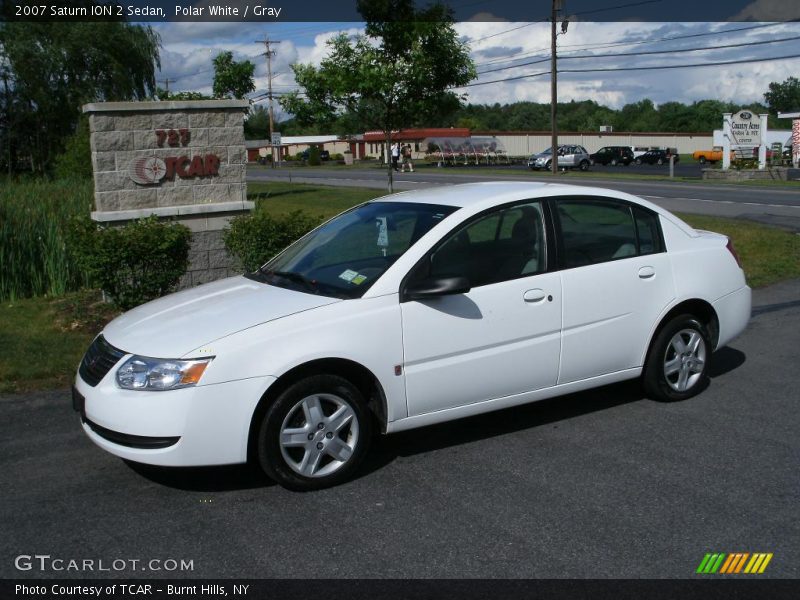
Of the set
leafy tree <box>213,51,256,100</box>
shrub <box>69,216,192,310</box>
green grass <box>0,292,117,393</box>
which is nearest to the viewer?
green grass <box>0,292,117,393</box>

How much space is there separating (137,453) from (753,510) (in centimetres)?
323

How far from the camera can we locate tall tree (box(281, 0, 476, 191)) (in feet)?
56.8

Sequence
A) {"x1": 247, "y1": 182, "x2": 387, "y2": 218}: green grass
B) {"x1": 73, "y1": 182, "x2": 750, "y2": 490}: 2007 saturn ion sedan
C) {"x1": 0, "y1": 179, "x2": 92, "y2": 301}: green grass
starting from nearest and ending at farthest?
{"x1": 73, "y1": 182, "x2": 750, "y2": 490}: 2007 saturn ion sedan < {"x1": 0, "y1": 179, "x2": 92, "y2": 301}: green grass < {"x1": 247, "y1": 182, "x2": 387, "y2": 218}: green grass

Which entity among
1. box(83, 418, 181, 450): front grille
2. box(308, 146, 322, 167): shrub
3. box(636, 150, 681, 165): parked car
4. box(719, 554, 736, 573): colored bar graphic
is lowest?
box(719, 554, 736, 573): colored bar graphic

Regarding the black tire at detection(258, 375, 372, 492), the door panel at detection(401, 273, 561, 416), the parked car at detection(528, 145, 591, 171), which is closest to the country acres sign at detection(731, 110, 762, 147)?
the parked car at detection(528, 145, 591, 171)

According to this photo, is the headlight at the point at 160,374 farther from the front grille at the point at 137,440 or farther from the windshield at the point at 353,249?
the windshield at the point at 353,249

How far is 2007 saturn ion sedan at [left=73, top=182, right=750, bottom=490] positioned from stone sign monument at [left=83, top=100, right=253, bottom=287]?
186 inches

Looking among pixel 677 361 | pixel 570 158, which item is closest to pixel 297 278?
pixel 677 361

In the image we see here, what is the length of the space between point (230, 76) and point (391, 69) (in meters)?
43.8

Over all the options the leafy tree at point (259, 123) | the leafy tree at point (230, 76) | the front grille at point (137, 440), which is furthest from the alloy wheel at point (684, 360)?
the leafy tree at point (259, 123)

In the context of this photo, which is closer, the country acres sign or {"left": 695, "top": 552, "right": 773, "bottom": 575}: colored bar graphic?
{"left": 695, "top": 552, "right": 773, "bottom": 575}: colored bar graphic

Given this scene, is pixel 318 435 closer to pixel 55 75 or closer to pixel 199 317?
pixel 199 317

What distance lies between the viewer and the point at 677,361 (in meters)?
6.32

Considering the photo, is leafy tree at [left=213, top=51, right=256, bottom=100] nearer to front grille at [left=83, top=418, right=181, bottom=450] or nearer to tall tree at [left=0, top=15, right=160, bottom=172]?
tall tree at [left=0, top=15, right=160, bottom=172]
